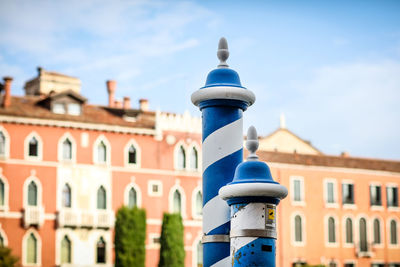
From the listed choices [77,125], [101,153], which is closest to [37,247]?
[101,153]

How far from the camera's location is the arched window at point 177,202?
38.6m

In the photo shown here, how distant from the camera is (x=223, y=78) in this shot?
5.60 meters

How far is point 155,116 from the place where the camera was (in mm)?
40438

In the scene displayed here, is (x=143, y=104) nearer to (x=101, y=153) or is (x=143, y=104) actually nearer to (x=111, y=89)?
(x=111, y=89)

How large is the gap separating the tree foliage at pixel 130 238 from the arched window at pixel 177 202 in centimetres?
279

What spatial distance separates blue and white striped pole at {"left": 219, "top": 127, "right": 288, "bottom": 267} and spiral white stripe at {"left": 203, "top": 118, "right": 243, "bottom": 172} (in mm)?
518

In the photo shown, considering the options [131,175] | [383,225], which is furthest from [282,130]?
[131,175]

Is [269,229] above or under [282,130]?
under

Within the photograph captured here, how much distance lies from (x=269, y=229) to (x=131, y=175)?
33.1 metres

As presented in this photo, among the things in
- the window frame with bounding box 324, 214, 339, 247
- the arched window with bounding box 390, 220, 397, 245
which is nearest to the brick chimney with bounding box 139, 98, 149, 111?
the window frame with bounding box 324, 214, 339, 247

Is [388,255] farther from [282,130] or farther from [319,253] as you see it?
[282,130]

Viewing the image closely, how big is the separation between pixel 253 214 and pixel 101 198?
32465 mm

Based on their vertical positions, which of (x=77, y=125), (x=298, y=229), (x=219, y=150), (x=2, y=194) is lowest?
(x=219, y=150)

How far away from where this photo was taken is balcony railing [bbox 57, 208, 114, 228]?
35469 mm
